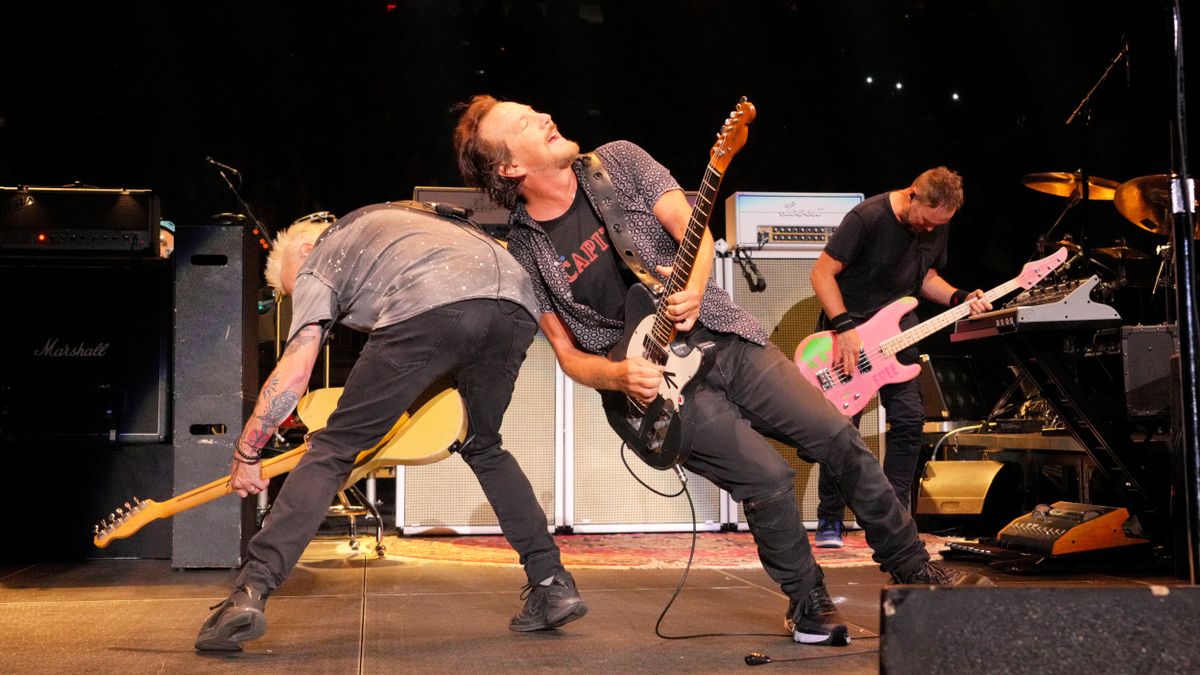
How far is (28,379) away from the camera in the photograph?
4848 mm

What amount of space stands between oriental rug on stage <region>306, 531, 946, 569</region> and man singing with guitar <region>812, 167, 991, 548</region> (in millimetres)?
429

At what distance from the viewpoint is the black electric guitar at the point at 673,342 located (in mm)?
2736

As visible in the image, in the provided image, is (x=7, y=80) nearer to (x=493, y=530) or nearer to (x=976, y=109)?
(x=493, y=530)

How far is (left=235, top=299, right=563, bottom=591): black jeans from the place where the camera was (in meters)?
2.70

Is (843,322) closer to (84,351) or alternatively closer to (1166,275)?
(1166,275)

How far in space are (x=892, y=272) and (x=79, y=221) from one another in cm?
395

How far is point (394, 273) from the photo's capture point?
2932 millimetres

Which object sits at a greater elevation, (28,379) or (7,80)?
(7,80)

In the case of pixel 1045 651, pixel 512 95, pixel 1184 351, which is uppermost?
pixel 512 95

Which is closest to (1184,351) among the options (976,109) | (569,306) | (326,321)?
(569,306)

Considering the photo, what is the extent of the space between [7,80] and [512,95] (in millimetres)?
3784

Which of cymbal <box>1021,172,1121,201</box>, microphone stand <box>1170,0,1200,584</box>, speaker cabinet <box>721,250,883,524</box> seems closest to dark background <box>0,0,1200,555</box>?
cymbal <box>1021,172,1121,201</box>

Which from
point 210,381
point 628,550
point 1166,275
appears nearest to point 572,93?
point 628,550

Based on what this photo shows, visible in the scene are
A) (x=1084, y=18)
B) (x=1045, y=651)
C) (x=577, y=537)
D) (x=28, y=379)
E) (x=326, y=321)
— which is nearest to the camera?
(x=1045, y=651)
